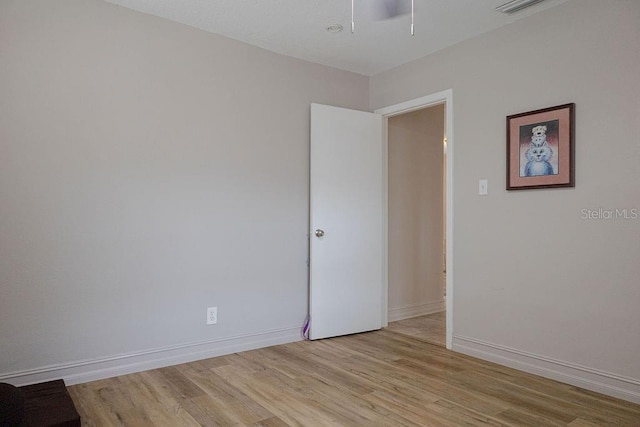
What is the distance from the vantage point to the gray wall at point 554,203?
2.58 meters

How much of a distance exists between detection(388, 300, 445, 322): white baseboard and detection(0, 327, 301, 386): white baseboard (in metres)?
1.19

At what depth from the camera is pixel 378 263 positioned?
13.8 ft

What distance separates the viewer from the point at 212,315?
11.1 feet

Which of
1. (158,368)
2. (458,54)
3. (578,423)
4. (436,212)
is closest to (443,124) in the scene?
(436,212)

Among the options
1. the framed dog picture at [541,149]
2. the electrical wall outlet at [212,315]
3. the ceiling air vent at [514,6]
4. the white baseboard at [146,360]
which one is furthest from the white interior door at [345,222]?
the ceiling air vent at [514,6]

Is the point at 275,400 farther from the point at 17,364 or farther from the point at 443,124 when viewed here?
the point at 443,124

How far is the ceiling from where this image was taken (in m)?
2.92

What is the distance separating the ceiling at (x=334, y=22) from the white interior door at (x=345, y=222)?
582 mm

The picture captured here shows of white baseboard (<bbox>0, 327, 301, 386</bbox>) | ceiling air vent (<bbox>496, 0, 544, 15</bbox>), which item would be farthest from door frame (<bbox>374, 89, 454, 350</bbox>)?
white baseboard (<bbox>0, 327, 301, 386</bbox>)

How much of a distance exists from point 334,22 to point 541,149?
174cm

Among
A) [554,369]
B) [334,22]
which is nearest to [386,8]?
[334,22]

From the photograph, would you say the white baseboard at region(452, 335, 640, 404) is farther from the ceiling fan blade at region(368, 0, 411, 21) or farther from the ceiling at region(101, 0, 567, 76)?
the ceiling fan blade at region(368, 0, 411, 21)

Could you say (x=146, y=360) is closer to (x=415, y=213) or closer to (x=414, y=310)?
(x=414, y=310)

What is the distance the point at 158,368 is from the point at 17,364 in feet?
2.81
